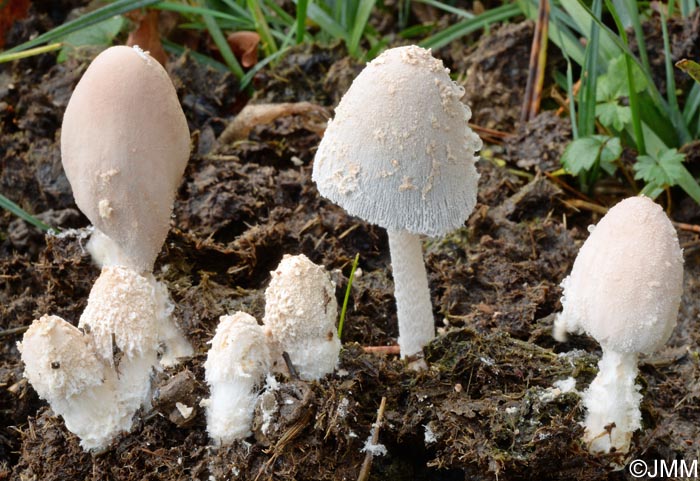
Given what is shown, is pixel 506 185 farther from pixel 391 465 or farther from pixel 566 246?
pixel 391 465

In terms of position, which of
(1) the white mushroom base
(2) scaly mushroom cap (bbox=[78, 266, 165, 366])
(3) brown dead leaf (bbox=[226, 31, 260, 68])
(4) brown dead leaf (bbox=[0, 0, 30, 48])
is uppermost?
(3) brown dead leaf (bbox=[226, 31, 260, 68])

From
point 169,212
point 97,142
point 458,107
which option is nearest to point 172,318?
point 169,212

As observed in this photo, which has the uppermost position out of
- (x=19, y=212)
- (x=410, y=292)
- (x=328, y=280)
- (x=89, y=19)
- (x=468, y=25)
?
(x=468, y=25)

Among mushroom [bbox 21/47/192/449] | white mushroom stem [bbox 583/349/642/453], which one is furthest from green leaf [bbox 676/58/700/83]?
mushroom [bbox 21/47/192/449]

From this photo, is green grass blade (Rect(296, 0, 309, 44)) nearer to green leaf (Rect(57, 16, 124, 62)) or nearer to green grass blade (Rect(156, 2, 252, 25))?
green grass blade (Rect(156, 2, 252, 25))

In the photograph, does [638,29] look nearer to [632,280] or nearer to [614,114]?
[614,114]

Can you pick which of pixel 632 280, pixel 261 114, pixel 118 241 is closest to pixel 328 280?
pixel 118 241

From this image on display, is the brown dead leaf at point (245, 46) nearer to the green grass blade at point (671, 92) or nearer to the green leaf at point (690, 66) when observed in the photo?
the green grass blade at point (671, 92)
